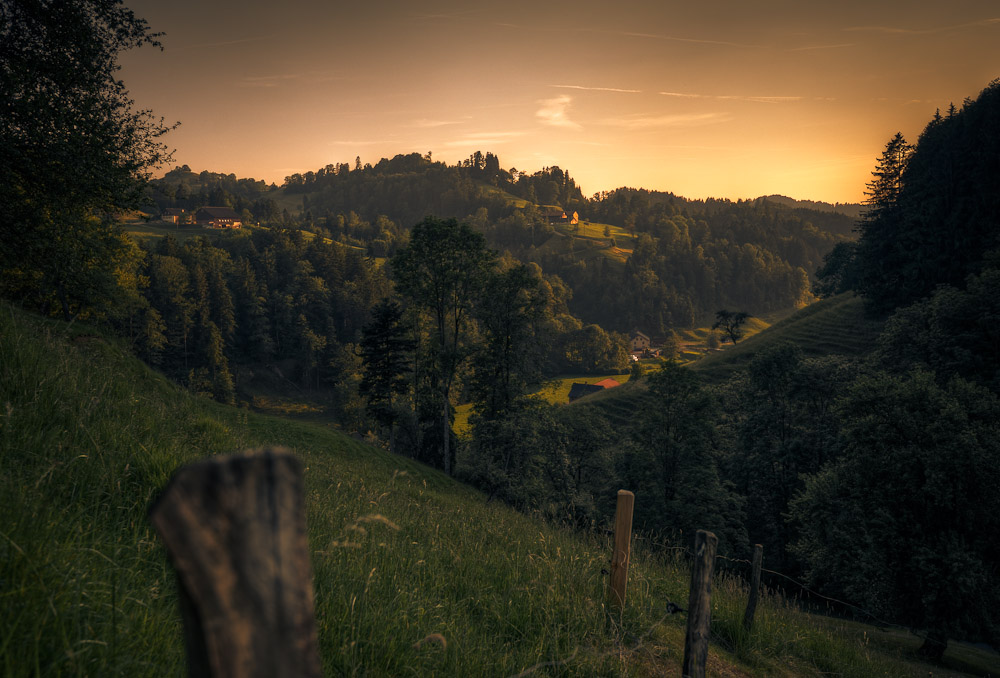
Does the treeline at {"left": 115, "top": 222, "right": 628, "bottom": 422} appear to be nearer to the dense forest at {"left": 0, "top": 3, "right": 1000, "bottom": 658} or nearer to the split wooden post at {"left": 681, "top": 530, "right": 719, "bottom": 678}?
the dense forest at {"left": 0, "top": 3, "right": 1000, "bottom": 658}

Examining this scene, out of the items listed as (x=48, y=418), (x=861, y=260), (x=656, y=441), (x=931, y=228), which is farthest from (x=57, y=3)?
(x=861, y=260)

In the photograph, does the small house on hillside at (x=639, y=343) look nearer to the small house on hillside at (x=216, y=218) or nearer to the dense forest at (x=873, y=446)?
the dense forest at (x=873, y=446)

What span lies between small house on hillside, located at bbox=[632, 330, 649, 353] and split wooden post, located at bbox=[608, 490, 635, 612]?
14853 cm

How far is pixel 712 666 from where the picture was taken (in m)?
5.71

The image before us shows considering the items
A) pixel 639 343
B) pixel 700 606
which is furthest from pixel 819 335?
pixel 639 343

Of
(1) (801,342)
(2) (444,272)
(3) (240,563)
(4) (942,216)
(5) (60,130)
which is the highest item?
(4) (942,216)

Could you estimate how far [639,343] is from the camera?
152750 mm

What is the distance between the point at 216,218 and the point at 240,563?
609 ft

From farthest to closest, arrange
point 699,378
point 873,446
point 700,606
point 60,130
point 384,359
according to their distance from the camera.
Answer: point 384,359 → point 699,378 → point 873,446 → point 60,130 → point 700,606

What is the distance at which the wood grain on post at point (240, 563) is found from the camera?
0.98 metres

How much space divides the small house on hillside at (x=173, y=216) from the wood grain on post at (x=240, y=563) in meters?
186

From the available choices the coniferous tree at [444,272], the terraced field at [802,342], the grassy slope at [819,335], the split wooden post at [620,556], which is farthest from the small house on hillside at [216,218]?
the split wooden post at [620,556]

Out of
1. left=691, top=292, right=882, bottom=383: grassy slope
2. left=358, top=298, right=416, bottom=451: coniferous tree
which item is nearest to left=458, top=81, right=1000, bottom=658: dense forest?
left=691, top=292, right=882, bottom=383: grassy slope

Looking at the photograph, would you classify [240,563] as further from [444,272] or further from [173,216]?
[173,216]
